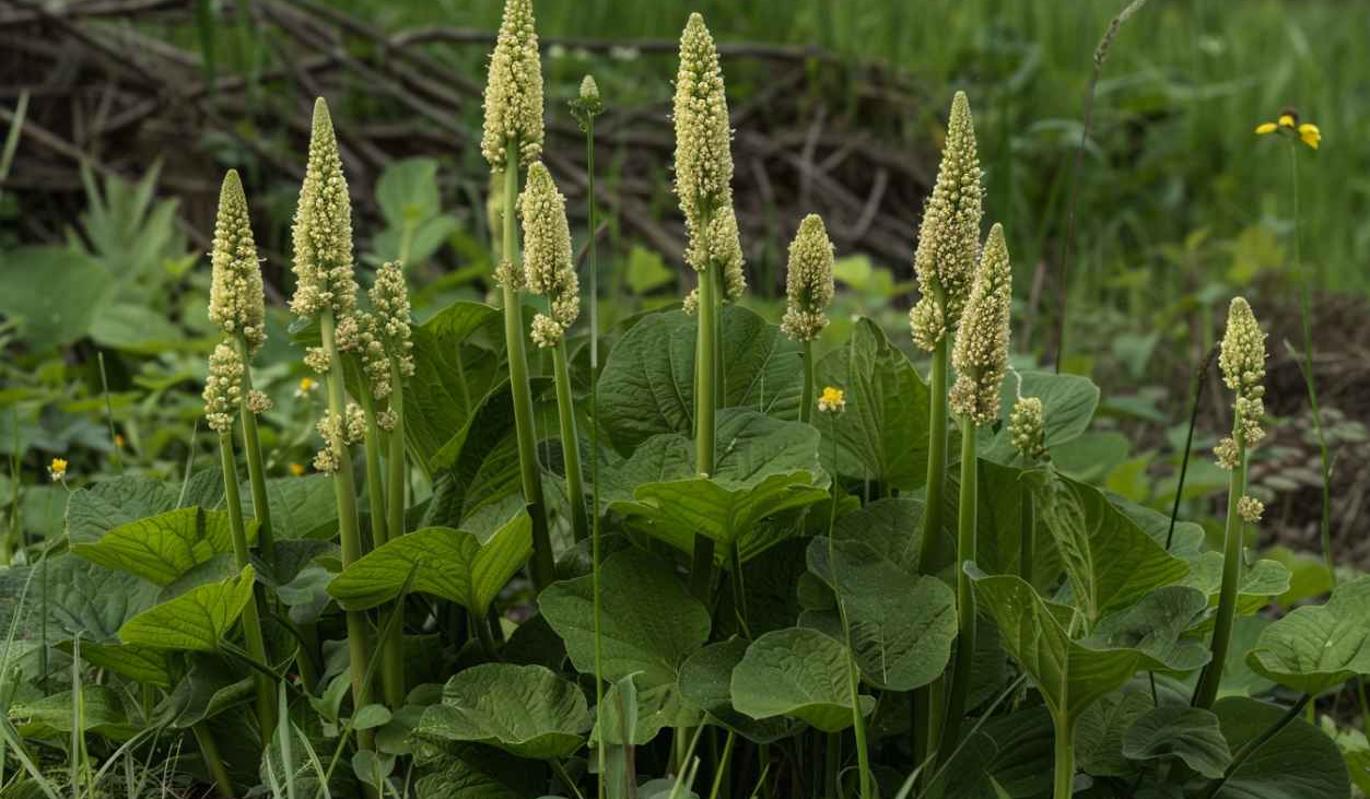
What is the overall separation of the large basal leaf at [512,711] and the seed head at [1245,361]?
2.44 feet

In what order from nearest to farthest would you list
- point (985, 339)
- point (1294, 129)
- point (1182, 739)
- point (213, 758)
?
point (985, 339) < point (1182, 739) < point (213, 758) < point (1294, 129)

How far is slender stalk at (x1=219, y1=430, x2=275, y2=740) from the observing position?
5.66 ft

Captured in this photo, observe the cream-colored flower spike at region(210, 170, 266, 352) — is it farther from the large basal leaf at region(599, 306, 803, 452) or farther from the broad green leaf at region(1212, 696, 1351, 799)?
the broad green leaf at region(1212, 696, 1351, 799)

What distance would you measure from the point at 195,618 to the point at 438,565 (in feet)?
0.84

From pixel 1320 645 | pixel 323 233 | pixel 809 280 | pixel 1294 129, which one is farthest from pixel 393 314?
pixel 1294 129

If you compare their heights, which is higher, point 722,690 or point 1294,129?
point 1294,129

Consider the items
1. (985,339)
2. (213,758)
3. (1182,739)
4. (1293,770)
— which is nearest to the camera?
(985,339)

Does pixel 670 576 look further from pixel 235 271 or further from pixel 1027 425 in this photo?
pixel 235 271

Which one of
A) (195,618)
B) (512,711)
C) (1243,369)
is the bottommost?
(512,711)

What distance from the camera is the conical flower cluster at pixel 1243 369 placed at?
1.60 m

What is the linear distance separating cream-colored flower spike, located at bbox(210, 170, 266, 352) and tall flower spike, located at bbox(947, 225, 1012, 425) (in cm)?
71

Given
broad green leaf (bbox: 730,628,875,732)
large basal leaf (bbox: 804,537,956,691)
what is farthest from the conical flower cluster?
broad green leaf (bbox: 730,628,875,732)

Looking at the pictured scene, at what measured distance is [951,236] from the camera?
1591 millimetres

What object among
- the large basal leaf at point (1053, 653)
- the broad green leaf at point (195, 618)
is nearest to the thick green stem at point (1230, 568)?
the large basal leaf at point (1053, 653)
